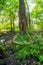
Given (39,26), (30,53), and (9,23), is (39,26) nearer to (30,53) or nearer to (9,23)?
(9,23)

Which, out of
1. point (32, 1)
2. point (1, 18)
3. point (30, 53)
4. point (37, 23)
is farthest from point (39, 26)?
point (30, 53)

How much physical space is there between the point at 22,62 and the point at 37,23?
4.27 m

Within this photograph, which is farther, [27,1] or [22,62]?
[27,1]

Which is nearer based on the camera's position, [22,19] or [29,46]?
[29,46]

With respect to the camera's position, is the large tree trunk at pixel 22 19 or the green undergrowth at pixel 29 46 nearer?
the green undergrowth at pixel 29 46

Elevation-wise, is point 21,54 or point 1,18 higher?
point 1,18

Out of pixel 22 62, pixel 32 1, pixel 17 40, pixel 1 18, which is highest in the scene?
pixel 32 1

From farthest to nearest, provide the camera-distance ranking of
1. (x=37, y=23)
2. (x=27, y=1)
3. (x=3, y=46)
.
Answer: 1. (x=37, y=23)
2. (x=27, y=1)
3. (x=3, y=46)

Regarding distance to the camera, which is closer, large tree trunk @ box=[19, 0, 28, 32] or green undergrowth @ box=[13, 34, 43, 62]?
green undergrowth @ box=[13, 34, 43, 62]

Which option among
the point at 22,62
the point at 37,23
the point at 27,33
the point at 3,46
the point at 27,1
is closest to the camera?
the point at 22,62

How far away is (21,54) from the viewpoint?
21.1 ft

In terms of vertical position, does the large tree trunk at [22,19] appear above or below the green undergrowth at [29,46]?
above

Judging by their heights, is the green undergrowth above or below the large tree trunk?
below

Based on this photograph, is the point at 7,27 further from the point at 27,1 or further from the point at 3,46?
the point at 3,46
